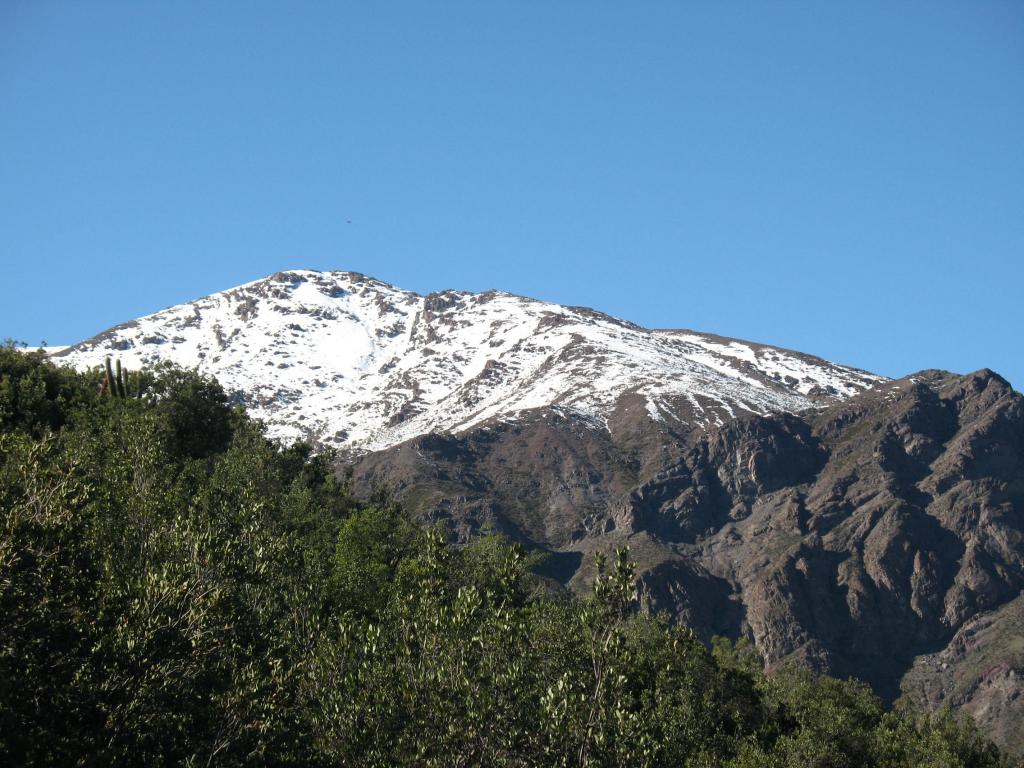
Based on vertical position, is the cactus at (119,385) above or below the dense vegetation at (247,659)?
above

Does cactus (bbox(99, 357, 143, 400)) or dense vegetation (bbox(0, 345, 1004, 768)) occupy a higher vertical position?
cactus (bbox(99, 357, 143, 400))

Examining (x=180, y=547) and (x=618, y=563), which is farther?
(x=180, y=547)

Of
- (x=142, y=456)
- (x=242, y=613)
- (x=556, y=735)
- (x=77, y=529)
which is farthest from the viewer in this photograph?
(x=142, y=456)

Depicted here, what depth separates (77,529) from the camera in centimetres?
3784

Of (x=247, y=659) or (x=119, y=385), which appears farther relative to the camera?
(x=119, y=385)

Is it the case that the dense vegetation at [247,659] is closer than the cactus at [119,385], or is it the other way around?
the dense vegetation at [247,659]

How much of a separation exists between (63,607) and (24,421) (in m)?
80.0

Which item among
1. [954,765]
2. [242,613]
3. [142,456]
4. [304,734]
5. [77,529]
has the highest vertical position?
[142,456]

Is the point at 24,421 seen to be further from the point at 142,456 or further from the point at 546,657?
the point at 546,657

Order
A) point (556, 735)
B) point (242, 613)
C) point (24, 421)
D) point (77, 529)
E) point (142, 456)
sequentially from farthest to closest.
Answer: point (24, 421)
point (142, 456)
point (242, 613)
point (77, 529)
point (556, 735)

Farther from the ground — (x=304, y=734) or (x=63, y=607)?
(x=63, y=607)

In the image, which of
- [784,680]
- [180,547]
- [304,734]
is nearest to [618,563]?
[304,734]

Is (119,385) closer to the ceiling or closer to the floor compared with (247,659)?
closer to the ceiling

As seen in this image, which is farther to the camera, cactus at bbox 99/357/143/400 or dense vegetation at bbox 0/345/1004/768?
cactus at bbox 99/357/143/400
